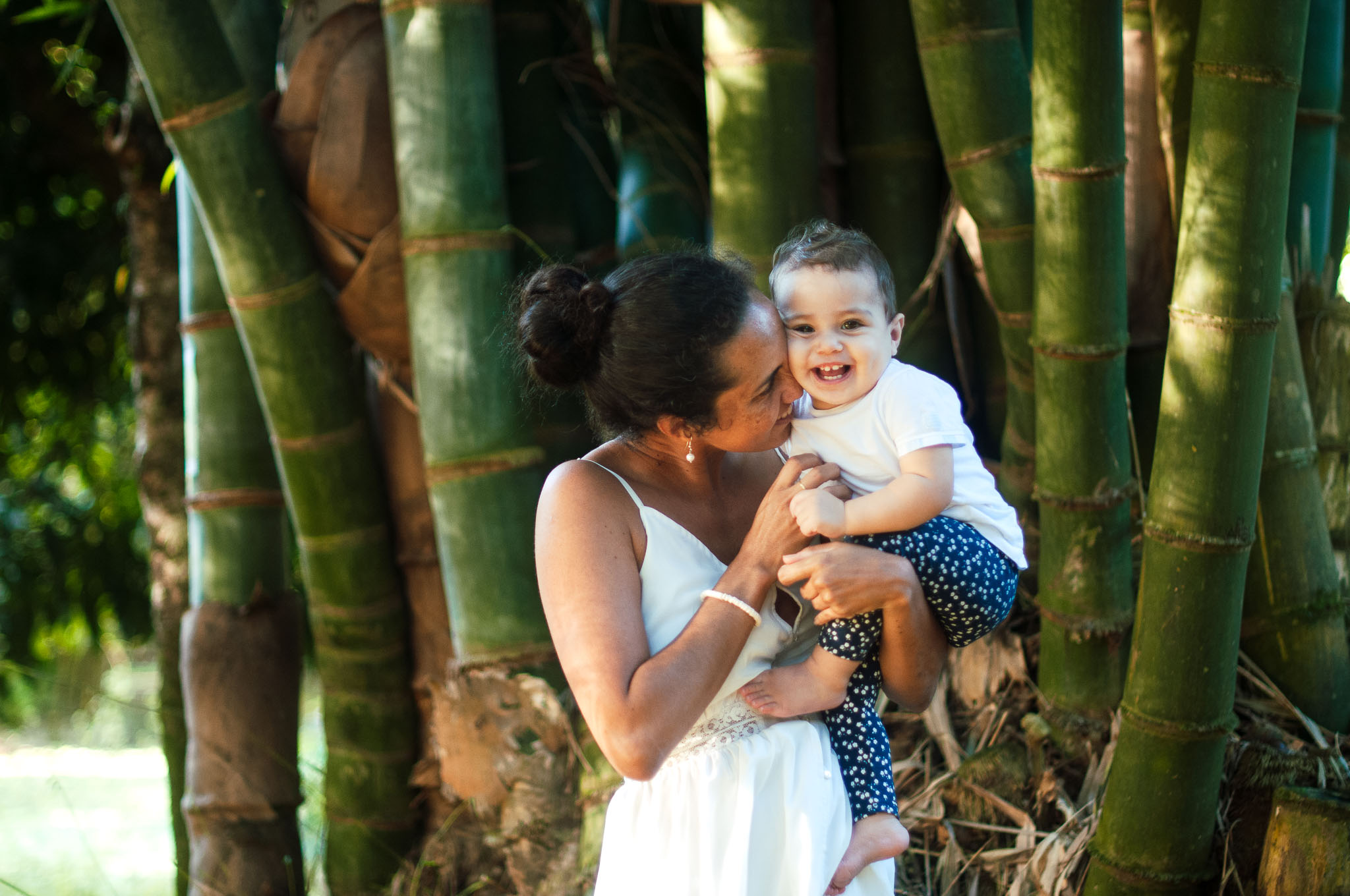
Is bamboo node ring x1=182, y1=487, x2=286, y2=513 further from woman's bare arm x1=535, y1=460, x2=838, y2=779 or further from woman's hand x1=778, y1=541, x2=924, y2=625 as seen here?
woman's hand x1=778, y1=541, x2=924, y2=625

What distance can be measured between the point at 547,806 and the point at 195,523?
125 centimetres

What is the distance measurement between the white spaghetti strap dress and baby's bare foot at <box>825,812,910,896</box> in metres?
0.02

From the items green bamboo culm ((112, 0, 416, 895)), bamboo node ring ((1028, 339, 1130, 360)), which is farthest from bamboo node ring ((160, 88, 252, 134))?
bamboo node ring ((1028, 339, 1130, 360))

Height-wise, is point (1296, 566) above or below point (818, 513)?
below

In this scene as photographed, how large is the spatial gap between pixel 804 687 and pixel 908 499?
279mm

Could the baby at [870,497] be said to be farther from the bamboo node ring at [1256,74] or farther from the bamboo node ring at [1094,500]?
the bamboo node ring at [1256,74]

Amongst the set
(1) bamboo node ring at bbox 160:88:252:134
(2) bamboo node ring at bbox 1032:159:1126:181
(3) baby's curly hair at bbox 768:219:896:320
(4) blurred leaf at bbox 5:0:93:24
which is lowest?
(3) baby's curly hair at bbox 768:219:896:320

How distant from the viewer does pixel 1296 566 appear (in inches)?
84.2

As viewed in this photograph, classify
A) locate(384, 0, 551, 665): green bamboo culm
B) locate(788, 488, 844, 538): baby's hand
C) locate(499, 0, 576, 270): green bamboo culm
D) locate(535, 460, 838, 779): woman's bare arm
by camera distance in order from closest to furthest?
1. locate(535, 460, 838, 779): woman's bare arm
2. locate(788, 488, 844, 538): baby's hand
3. locate(384, 0, 551, 665): green bamboo culm
4. locate(499, 0, 576, 270): green bamboo culm

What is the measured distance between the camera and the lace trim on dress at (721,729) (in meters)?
1.44

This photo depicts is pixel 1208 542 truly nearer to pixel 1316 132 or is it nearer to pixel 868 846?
pixel 868 846

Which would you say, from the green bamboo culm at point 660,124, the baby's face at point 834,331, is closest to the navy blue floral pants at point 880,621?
the baby's face at point 834,331

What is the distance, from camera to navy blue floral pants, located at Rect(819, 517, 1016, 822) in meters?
1.43

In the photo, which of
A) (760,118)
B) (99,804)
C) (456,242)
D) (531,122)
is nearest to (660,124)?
(531,122)
